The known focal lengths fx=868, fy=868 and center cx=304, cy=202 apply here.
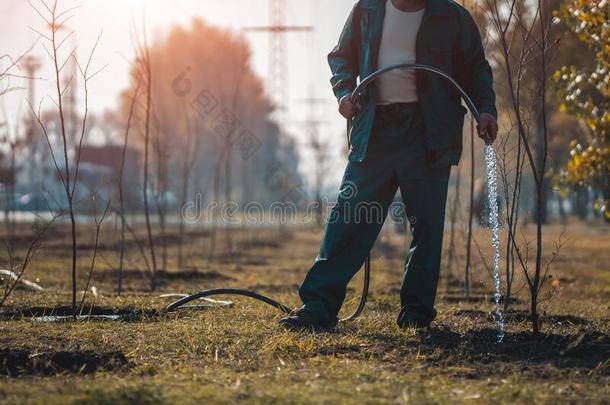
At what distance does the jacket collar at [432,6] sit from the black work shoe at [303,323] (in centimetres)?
167

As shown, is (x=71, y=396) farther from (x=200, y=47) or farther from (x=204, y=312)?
(x=200, y=47)

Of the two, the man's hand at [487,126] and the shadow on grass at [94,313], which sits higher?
the man's hand at [487,126]

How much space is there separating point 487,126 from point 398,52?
64 cm

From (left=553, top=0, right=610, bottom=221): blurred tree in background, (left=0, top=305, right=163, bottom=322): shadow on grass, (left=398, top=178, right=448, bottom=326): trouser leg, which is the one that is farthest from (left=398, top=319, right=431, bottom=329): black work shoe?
(left=553, top=0, right=610, bottom=221): blurred tree in background

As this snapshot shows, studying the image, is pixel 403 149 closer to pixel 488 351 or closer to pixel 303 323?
pixel 303 323

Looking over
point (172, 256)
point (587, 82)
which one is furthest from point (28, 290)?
point (172, 256)

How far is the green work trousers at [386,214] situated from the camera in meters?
4.56

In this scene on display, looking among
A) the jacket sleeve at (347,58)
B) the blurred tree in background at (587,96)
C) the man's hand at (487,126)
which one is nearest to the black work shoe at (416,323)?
the man's hand at (487,126)

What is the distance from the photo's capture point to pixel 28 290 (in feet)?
23.2

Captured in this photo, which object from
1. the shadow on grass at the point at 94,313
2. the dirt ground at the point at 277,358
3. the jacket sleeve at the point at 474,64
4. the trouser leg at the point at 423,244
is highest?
the jacket sleeve at the point at 474,64

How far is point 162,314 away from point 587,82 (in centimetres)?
538

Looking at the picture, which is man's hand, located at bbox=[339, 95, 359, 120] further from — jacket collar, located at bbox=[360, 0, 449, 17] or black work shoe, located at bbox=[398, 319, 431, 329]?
black work shoe, located at bbox=[398, 319, 431, 329]

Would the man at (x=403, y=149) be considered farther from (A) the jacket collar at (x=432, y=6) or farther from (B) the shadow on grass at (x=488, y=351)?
(B) the shadow on grass at (x=488, y=351)

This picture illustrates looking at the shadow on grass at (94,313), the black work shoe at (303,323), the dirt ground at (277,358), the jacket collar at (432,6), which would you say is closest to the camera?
the dirt ground at (277,358)
